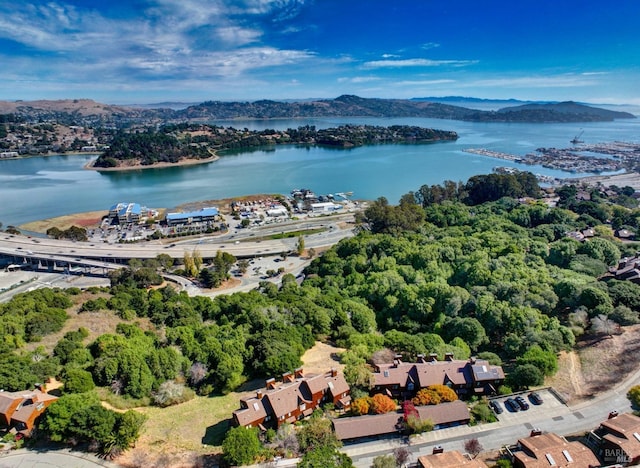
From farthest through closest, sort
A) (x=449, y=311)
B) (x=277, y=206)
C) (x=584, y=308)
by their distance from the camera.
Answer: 1. (x=277, y=206)
2. (x=449, y=311)
3. (x=584, y=308)

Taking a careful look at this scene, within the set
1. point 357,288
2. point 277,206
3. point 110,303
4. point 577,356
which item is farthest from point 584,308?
point 277,206

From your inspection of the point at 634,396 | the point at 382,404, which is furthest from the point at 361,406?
the point at 634,396

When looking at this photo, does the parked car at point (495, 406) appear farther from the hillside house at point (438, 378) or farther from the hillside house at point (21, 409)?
the hillside house at point (21, 409)

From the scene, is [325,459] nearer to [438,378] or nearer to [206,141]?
[438,378]

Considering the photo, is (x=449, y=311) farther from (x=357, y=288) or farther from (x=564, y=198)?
(x=564, y=198)

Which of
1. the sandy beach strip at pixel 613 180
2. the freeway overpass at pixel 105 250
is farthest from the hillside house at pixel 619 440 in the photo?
the sandy beach strip at pixel 613 180

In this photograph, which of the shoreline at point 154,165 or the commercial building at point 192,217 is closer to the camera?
the commercial building at point 192,217

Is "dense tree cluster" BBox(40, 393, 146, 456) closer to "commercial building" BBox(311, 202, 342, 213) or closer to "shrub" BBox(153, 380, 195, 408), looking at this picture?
"shrub" BBox(153, 380, 195, 408)
